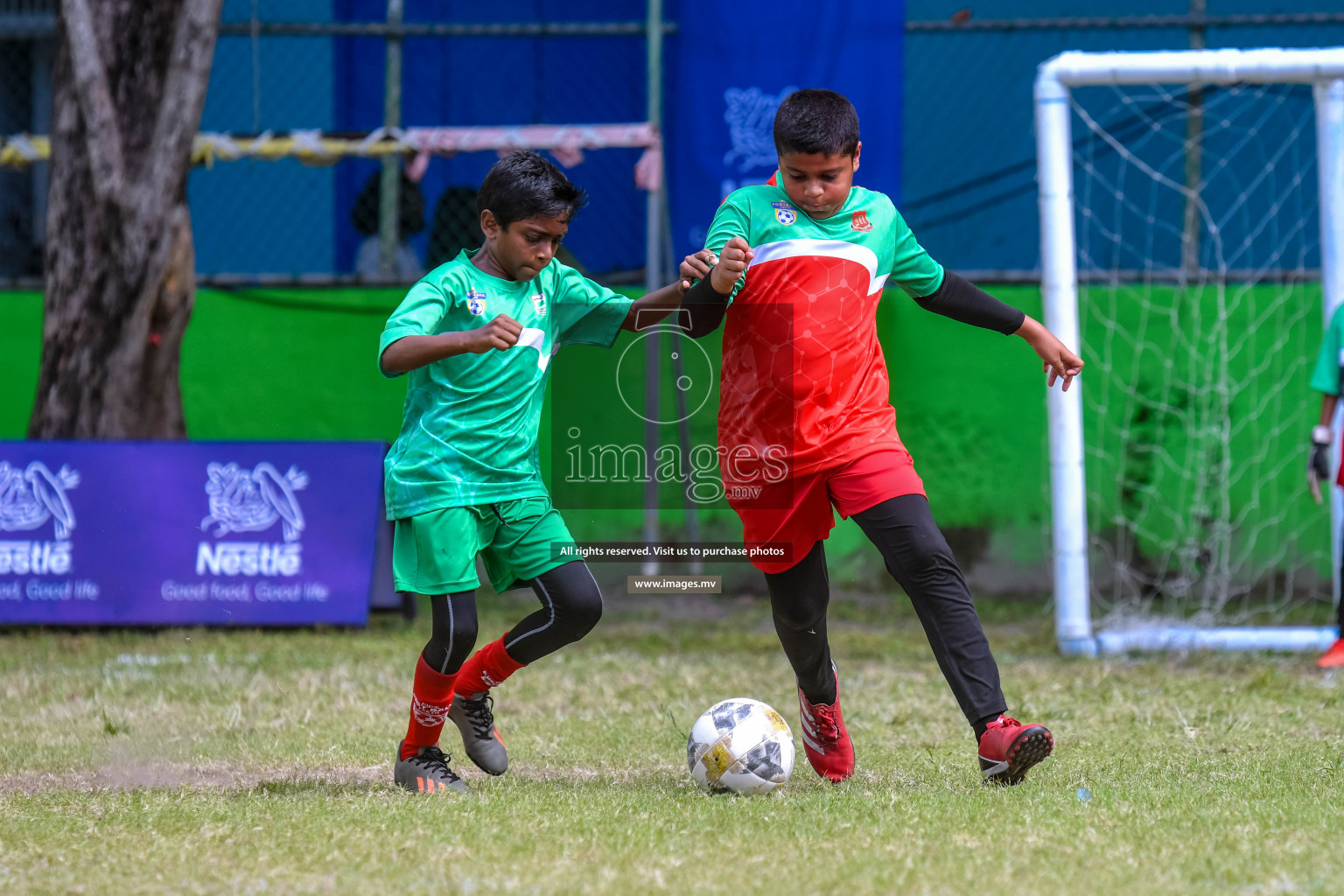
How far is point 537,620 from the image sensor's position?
13.1 feet

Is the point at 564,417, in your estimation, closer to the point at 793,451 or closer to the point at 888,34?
the point at 793,451

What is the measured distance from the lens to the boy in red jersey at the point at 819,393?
380 centimetres

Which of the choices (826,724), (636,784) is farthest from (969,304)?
(636,784)

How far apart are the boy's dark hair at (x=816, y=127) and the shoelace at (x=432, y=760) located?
6.15ft

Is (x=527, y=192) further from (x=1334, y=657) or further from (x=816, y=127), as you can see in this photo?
(x=1334, y=657)

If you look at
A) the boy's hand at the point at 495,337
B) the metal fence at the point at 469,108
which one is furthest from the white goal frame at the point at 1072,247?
the boy's hand at the point at 495,337

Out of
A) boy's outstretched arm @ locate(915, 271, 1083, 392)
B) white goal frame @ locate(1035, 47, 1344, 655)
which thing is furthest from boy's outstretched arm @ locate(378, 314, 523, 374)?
white goal frame @ locate(1035, 47, 1344, 655)

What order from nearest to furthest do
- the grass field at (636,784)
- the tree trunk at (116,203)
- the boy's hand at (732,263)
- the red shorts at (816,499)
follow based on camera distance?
1. the grass field at (636,784)
2. the boy's hand at (732,263)
3. the red shorts at (816,499)
4. the tree trunk at (116,203)

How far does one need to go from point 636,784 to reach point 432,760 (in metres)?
0.56

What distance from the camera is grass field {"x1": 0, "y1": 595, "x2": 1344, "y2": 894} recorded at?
299 centimetres

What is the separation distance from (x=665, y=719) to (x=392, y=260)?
4812 millimetres

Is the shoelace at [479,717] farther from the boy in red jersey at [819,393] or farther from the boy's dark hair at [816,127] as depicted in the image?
the boy's dark hair at [816,127]

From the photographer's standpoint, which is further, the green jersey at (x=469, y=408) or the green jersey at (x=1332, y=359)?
the green jersey at (x=1332, y=359)

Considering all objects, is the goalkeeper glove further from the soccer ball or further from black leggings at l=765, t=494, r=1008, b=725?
the soccer ball
